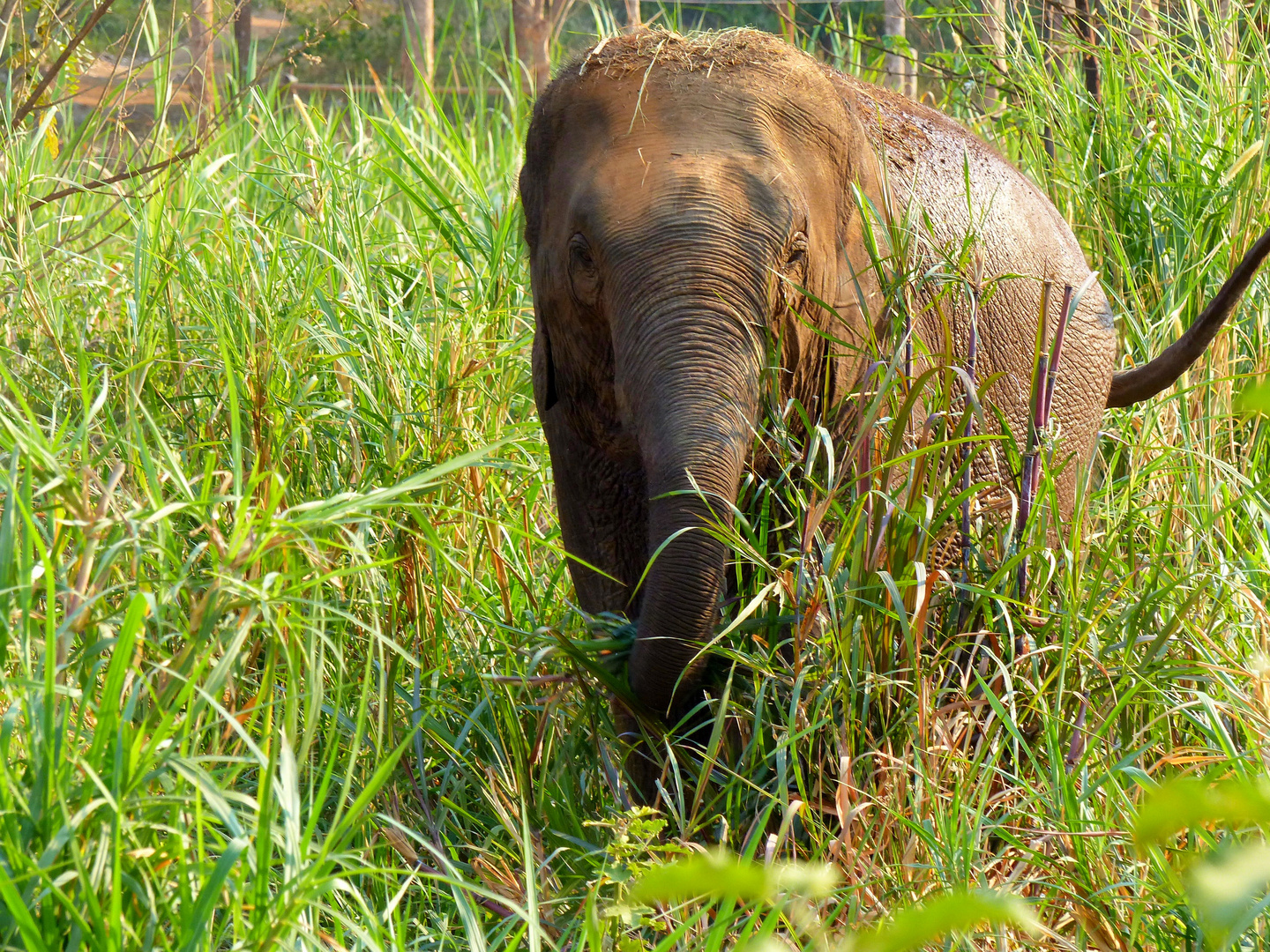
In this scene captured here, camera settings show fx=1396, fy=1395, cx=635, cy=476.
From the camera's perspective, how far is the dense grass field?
1682 mm

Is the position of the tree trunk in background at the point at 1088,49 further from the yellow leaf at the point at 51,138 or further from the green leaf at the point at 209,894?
the green leaf at the point at 209,894

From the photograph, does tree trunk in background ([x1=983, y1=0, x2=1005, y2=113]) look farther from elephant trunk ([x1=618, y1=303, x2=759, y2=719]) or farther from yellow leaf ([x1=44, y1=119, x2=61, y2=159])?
yellow leaf ([x1=44, y1=119, x2=61, y2=159])

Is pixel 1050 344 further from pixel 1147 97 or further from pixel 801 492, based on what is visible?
pixel 1147 97

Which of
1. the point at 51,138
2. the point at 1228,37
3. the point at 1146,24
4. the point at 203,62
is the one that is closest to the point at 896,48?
the point at 1146,24

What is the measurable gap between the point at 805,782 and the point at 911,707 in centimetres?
32

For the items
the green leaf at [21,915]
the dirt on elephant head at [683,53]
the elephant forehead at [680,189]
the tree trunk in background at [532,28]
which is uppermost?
the dirt on elephant head at [683,53]

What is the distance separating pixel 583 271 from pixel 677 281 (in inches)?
12.3

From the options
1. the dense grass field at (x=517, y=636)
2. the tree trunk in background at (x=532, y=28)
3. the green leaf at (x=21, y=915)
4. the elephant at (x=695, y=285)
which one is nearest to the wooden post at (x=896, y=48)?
the dense grass field at (x=517, y=636)

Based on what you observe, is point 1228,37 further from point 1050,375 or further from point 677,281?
point 677,281

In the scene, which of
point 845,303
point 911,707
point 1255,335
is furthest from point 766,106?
point 1255,335

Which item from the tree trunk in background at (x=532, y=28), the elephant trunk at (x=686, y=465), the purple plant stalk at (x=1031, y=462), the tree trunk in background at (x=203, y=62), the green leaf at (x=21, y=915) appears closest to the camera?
the green leaf at (x=21, y=915)

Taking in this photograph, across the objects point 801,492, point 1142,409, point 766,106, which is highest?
point 766,106

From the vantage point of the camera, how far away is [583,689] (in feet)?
9.31

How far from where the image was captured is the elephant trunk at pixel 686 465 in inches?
101
